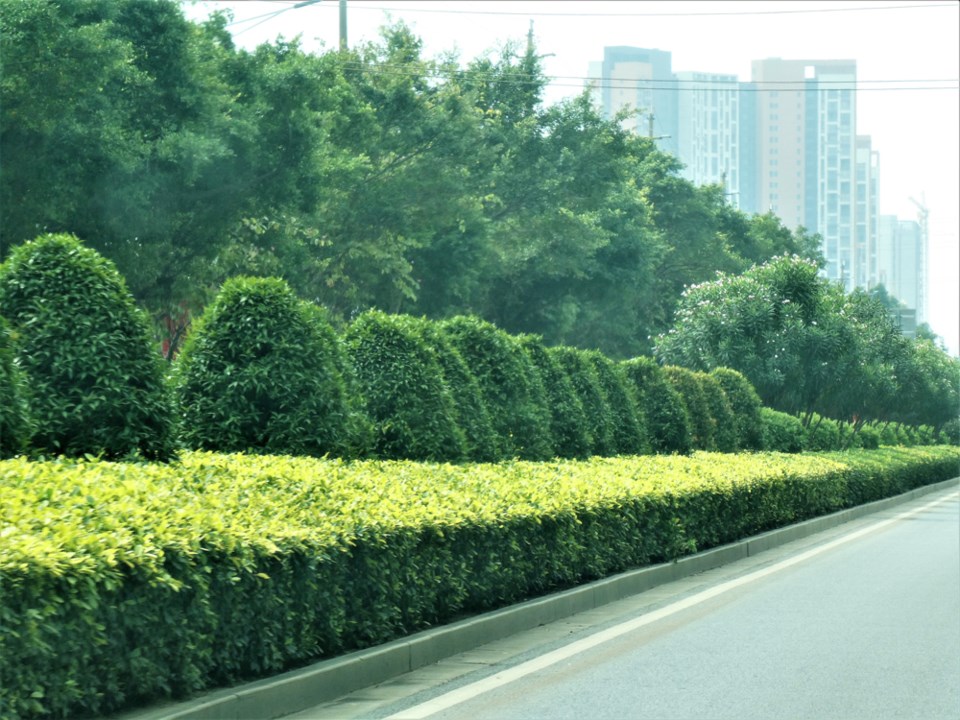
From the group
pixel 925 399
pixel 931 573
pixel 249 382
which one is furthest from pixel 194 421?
pixel 925 399

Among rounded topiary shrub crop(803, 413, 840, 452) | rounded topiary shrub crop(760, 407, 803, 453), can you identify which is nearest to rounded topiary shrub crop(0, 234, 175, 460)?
rounded topiary shrub crop(760, 407, 803, 453)

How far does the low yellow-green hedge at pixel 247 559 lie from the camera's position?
5.56 metres

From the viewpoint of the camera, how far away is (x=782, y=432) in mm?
32812

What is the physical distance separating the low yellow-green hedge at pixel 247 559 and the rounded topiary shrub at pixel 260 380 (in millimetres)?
763

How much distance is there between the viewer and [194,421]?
11.7 meters

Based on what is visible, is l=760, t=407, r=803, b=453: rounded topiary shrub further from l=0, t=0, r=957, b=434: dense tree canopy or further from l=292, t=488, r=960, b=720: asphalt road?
l=292, t=488, r=960, b=720: asphalt road

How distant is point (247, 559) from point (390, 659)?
1.43 m

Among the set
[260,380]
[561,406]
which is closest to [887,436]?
[561,406]

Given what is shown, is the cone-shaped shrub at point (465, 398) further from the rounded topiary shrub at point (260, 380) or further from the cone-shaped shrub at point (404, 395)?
the rounded topiary shrub at point (260, 380)

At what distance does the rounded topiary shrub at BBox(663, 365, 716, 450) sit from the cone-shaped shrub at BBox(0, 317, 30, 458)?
55.9 feet

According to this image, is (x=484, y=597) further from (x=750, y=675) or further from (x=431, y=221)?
(x=431, y=221)

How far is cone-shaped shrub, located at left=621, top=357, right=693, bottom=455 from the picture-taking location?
2269 centimetres

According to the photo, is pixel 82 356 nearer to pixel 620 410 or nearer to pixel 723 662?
pixel 723 662

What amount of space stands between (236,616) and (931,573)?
9713mm
